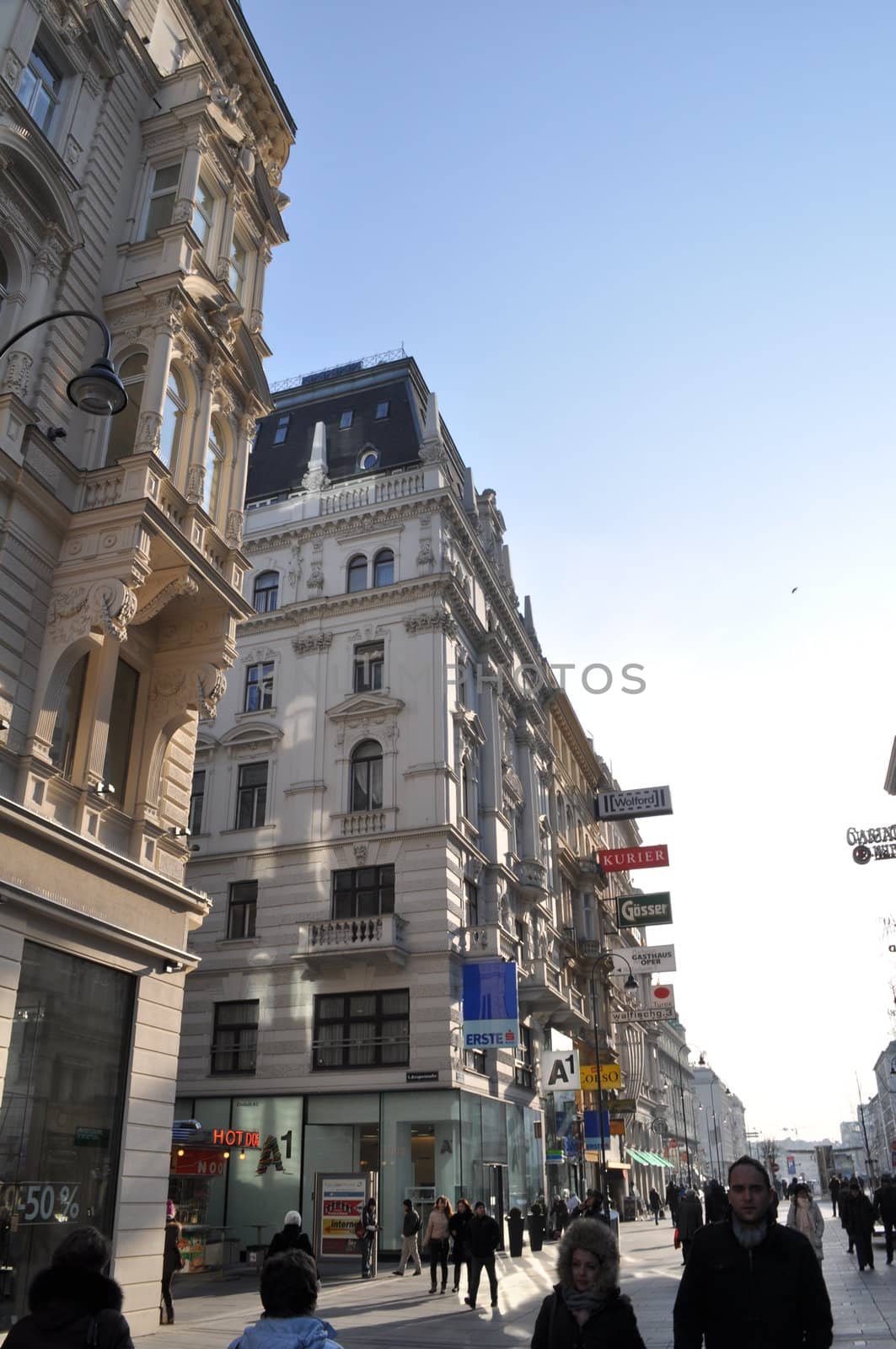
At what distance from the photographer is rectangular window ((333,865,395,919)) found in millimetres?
31547

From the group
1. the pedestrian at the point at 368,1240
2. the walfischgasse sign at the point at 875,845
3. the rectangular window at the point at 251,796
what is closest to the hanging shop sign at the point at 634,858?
the walfischgasse sign at the point at 875,845

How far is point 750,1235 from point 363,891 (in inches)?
1085

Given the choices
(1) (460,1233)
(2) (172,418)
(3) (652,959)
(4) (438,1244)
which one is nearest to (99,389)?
(2) (172,418)

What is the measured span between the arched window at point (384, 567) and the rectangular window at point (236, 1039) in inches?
587

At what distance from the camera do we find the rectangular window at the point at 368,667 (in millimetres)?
35156

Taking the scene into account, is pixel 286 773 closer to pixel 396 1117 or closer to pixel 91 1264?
pixel 396 1117

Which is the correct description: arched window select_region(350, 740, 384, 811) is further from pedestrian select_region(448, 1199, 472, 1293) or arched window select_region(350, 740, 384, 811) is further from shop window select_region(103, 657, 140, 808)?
shop window select_region(103, 657, 140, 808)

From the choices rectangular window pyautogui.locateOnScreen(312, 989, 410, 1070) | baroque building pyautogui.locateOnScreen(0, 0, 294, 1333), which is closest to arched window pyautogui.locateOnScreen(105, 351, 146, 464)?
baroque building pyautogui.locateOnScreen(0, 0, 294, 1333)

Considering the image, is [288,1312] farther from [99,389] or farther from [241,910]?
[241,910]

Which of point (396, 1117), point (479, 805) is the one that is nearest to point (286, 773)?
point (479, 805)

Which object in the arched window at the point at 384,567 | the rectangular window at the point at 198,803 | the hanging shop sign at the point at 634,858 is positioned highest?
the arched window at the point at 384,567

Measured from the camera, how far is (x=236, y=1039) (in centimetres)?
3183

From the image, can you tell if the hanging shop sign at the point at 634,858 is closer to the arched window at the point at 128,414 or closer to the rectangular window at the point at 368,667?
the rectangular window at the point at 368,667

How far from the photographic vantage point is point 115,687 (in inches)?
661
